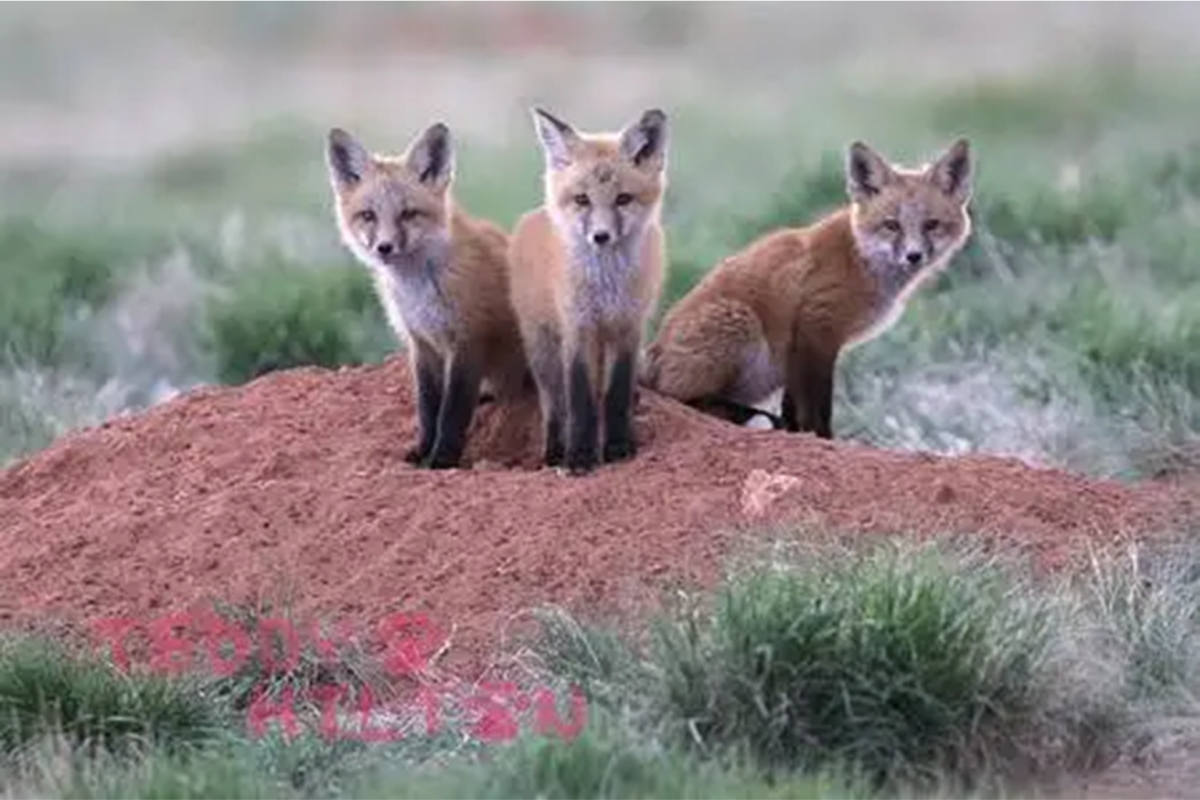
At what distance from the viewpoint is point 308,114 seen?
79.7ft

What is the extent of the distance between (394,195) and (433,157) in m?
0.23

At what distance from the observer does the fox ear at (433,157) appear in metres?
9.79

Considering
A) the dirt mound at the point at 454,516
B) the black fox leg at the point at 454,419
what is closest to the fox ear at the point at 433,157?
the black fox leg at the point at 454,419

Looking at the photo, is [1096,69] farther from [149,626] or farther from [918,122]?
[149,626]

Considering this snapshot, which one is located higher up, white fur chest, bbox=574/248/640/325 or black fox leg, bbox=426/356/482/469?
white fur chest, bbox=574/248/640/325

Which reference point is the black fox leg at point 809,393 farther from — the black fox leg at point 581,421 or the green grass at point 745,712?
the green grass at point 745,712

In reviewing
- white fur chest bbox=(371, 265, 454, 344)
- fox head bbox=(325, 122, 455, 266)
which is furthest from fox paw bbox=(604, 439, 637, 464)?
fox head bbox=(325, 122, 455, 266)

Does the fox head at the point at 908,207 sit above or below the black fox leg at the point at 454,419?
above

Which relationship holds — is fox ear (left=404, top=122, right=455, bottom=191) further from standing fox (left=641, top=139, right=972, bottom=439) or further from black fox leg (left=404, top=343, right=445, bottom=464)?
standing fox (left=641, top=139, right=972, bottom=439)

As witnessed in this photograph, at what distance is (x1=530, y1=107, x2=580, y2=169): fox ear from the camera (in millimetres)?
9586

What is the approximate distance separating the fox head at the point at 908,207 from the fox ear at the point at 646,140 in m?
1.30

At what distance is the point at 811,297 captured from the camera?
10336 millimetres

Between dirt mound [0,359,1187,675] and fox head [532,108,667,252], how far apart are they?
0.72m

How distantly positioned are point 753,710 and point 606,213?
2894mm
